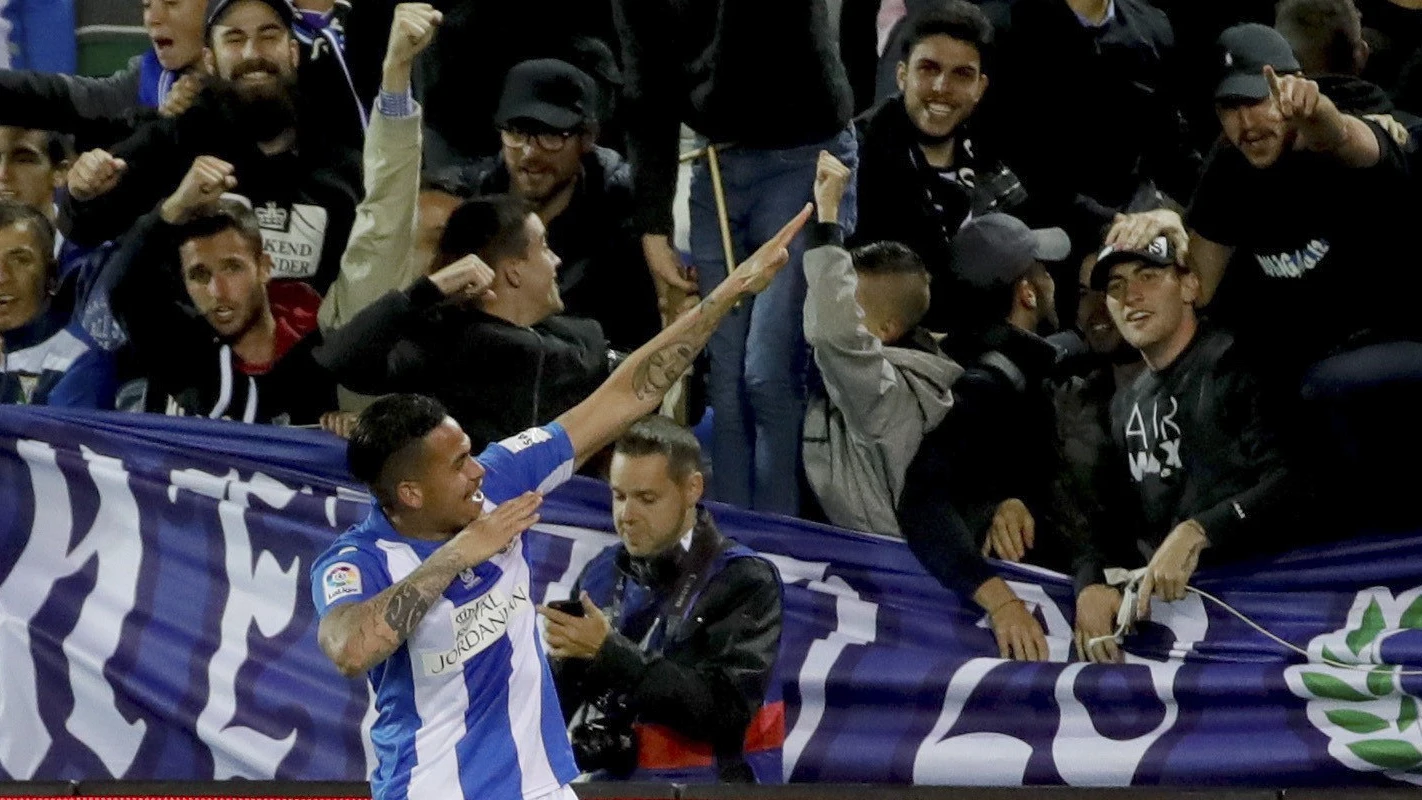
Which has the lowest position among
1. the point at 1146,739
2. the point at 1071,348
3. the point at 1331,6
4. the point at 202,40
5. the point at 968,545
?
the point at 1146,739

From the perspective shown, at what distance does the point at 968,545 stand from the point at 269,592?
2039mm

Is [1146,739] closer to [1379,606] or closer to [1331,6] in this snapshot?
[1379,606]

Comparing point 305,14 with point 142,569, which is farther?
point 305,14

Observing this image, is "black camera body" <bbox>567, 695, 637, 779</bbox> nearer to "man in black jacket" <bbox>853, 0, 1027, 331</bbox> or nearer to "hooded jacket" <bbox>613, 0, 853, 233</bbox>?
Answer: "hooded jacket" <bbox>613, 0, 853, 233</bbox>

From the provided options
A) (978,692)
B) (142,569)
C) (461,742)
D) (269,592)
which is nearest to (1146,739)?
(978,692)

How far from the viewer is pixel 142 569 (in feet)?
21.0

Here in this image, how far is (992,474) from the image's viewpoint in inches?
246

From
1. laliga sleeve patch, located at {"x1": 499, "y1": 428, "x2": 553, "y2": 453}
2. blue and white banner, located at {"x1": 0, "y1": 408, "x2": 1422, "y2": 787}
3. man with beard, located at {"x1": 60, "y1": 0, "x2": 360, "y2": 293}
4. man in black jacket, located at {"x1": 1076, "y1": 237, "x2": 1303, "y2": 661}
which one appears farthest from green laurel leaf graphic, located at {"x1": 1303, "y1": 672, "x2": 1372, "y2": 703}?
man with beard, located at {"x1": 60, "y1": 0, "x2": 360, "y2": 293}

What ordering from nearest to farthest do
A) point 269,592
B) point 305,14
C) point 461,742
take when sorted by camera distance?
point 461,742 < point 269,592 < point 305,14

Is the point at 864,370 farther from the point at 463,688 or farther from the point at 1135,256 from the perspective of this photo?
the point at 463,688

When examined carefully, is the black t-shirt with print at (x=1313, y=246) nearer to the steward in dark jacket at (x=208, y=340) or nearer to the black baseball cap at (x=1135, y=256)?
the black baseball cap at (x=1135, y=256)

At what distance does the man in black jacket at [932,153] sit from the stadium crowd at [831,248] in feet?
0.04

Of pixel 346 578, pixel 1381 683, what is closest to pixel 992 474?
pixel 1381 683

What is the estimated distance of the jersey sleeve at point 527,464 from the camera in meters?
5.08
